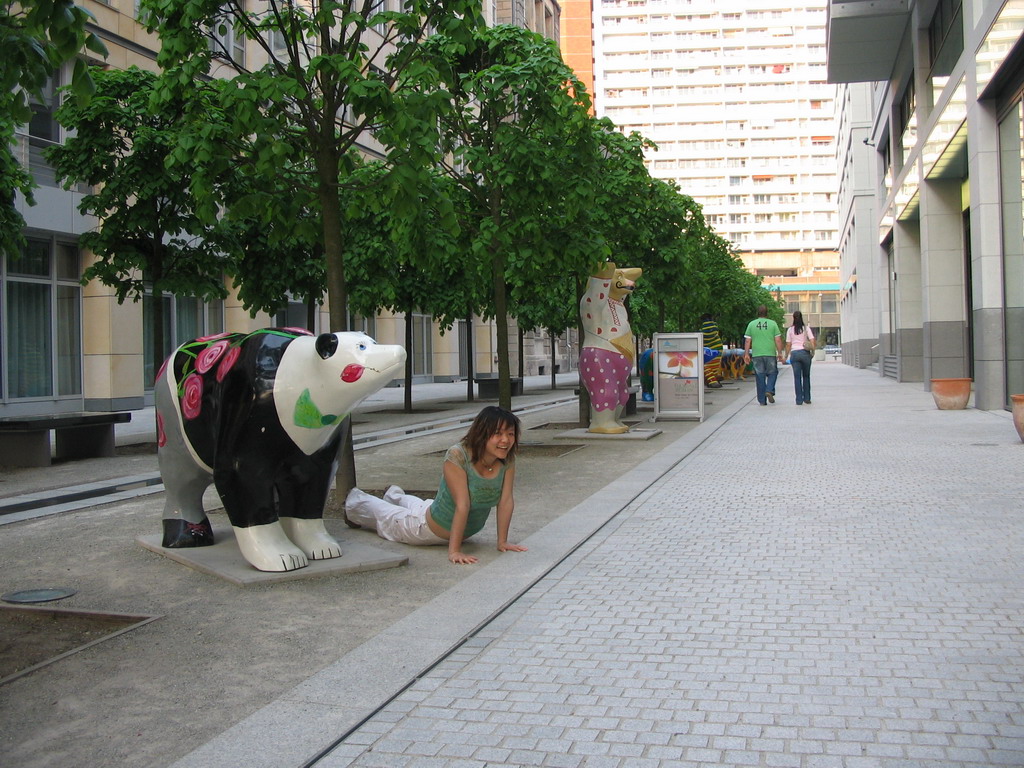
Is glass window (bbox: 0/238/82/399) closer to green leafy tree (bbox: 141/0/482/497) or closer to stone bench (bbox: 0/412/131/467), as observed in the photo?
stone bench (bbox: 0/412/131/467)

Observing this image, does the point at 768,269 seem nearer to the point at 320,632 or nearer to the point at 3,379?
the point at 3,379

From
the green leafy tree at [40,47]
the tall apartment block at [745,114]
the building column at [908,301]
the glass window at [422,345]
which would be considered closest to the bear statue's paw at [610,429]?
the green leafy tree at [40,47]

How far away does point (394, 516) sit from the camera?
700 centimetres

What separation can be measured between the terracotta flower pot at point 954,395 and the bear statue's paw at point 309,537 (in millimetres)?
14836

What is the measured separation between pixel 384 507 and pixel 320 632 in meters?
2.41

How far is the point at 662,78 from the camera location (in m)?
122

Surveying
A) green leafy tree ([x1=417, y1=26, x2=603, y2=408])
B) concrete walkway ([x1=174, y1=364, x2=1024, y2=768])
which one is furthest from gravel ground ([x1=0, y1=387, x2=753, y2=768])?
green leafy tree ([x1=417, y1=26, x2=603, y2=408])

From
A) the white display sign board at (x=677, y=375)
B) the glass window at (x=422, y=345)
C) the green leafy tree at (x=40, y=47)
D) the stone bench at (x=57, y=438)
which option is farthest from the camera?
the glass window at (x=422, y=345)

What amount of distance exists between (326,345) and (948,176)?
2130 centimetres

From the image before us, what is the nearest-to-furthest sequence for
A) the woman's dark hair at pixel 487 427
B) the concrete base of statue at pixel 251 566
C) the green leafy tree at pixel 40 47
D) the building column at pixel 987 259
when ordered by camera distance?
the green leafy tree at pixel 40 47 → the concrete base of statue at pixel 251 566 → the woman's dark hair at pixel 487 427 → the building column at pixel 987 259

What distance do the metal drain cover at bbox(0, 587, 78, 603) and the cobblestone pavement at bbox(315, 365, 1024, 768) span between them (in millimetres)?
2561

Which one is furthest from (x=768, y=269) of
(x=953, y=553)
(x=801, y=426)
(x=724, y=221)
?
(x=953, y=553)

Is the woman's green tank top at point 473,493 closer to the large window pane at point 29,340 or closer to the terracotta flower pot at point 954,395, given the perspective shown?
the terracotta flower pot at point 954,395

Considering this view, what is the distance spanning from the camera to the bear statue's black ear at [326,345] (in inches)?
218
